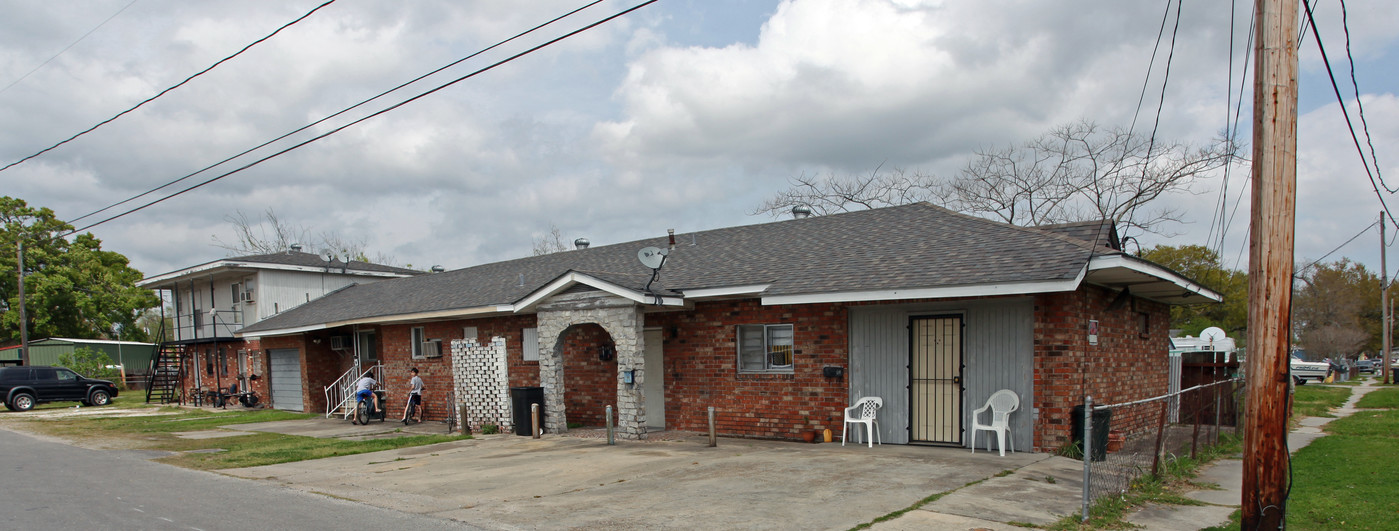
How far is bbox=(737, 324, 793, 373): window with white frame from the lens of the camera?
44.1 feet

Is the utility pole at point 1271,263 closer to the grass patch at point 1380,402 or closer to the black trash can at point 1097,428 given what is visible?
the black trash can at point 1097,428

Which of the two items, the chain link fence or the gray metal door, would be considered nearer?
the chain link fence

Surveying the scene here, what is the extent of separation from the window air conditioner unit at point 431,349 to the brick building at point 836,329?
1.16 feet

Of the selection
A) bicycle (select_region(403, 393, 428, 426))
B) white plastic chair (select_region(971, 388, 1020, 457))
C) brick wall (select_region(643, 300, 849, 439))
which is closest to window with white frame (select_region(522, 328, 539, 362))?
brick wall (select_region(643, 300, 849, 439))

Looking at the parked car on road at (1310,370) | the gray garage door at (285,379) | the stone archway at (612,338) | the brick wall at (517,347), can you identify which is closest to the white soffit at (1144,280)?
the stone archway at (612,338)

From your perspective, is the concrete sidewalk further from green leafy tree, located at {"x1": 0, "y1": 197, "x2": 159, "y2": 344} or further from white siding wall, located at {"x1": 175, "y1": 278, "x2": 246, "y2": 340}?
green leafy tree, located at {"x1": 0, "y1": 197, "x2": 159, "y2": 344}

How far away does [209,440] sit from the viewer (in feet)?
54.1

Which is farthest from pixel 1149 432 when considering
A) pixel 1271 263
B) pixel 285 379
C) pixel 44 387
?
pixel 44 387

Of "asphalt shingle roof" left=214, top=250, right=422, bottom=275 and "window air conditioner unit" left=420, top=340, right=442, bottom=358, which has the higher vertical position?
"asphalt shingle roof" left=214, top=250, right=422, bottom=275

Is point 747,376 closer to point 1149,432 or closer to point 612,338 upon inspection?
point 612,338

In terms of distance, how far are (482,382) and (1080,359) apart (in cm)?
1096

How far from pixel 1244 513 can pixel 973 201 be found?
26601 mm

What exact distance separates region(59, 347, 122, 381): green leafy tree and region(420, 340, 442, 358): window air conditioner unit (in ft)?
86.1

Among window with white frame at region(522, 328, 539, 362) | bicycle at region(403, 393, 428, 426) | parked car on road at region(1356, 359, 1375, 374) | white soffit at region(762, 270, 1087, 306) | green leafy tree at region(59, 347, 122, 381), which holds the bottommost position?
parked car on road at region(1356, 359, 1375, 374)
